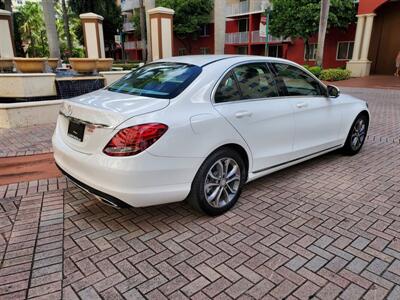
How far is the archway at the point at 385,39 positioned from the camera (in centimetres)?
2103

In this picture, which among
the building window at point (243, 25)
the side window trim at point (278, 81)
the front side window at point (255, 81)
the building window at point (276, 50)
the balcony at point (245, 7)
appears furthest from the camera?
the building window at point (243, 25)

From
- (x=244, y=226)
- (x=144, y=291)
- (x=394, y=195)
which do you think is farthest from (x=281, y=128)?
(x=144, y=291)

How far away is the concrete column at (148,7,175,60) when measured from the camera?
38.1ft

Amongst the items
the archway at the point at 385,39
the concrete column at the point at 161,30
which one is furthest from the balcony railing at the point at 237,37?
the concrete column at the point at 161,30

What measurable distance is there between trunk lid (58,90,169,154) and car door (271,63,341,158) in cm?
187

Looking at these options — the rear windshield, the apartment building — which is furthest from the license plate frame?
the apartment building

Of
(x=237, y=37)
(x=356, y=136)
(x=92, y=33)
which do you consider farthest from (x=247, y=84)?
(x=237, y=37)

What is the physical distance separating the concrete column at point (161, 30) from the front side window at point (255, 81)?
872cm

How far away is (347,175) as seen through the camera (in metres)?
4.64

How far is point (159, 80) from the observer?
139 inches

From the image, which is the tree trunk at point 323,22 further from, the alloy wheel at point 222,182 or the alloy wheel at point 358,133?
the alloy wheel at point 222,182

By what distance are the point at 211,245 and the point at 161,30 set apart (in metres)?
10.3

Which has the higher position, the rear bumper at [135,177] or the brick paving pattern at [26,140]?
the rear bumper at [135,177]

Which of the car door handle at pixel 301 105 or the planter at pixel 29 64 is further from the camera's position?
the planter at pixel 29 64
